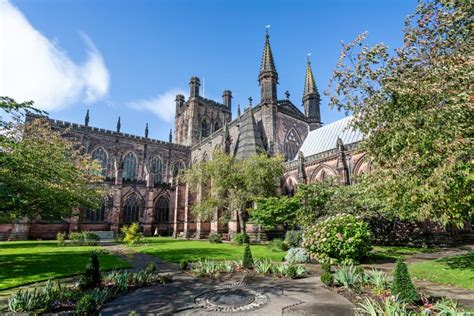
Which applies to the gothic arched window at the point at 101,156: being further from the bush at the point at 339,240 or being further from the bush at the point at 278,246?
the bush at the point at 339,240

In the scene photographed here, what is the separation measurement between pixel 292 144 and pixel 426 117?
105 feet

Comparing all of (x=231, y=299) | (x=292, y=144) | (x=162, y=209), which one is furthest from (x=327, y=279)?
(x=162, y=209)

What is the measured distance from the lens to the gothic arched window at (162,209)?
4003 cm

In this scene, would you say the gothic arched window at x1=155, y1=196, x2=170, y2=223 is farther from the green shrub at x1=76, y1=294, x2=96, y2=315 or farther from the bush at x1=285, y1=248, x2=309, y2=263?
the green shrub at x1=76, y1=294, x2=96, y2=315

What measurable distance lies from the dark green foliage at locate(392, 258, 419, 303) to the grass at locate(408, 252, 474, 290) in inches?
138

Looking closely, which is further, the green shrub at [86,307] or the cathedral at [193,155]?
the cathedral at [193,155]

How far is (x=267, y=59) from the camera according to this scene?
130ft

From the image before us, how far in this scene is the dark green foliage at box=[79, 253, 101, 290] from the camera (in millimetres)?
7492

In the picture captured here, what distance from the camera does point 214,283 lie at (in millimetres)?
8414

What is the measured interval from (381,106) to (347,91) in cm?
178

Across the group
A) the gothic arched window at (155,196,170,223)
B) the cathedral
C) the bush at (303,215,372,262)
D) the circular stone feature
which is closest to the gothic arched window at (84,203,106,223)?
the cathedral

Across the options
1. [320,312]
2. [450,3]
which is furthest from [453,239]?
[320,312]

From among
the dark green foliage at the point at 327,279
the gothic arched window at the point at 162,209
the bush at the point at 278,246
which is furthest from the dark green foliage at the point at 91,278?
the gothic arched window at the point at 162,209

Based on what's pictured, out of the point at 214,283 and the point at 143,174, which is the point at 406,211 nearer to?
the point at 214,283
